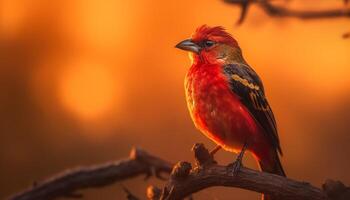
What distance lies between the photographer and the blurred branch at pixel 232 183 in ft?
20.2

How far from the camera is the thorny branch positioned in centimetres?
617

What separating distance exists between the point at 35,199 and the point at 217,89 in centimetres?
154

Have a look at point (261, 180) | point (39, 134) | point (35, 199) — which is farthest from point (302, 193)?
point (39, 134)

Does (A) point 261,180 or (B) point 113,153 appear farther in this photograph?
(B) point 113,153

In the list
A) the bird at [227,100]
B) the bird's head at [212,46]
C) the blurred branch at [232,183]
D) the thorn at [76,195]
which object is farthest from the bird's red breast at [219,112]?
the thorn at [76,195]

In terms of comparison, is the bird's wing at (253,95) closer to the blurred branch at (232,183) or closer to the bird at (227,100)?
the bird at (227,100)

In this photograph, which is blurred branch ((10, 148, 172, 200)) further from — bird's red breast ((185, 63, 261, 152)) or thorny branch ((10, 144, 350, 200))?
bird's red breast ((185, 63, 261, 152))

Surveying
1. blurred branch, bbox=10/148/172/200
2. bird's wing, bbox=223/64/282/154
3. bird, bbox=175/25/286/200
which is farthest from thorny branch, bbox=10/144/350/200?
bird's wing, bbox=223/64/282/154

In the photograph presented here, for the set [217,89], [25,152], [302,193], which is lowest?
[25,152]

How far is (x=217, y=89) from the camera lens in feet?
23.7

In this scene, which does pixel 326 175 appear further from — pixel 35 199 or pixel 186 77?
pixel 35 199

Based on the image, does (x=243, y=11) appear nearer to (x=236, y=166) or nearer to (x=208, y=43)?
(x=236, y=166)

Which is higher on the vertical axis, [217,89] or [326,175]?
[217,89]

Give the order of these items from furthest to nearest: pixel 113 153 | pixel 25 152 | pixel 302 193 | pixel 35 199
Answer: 1. pixel 25 152
2. pixel 113 153
3. pixel 35 199
4. pixel 302 193
